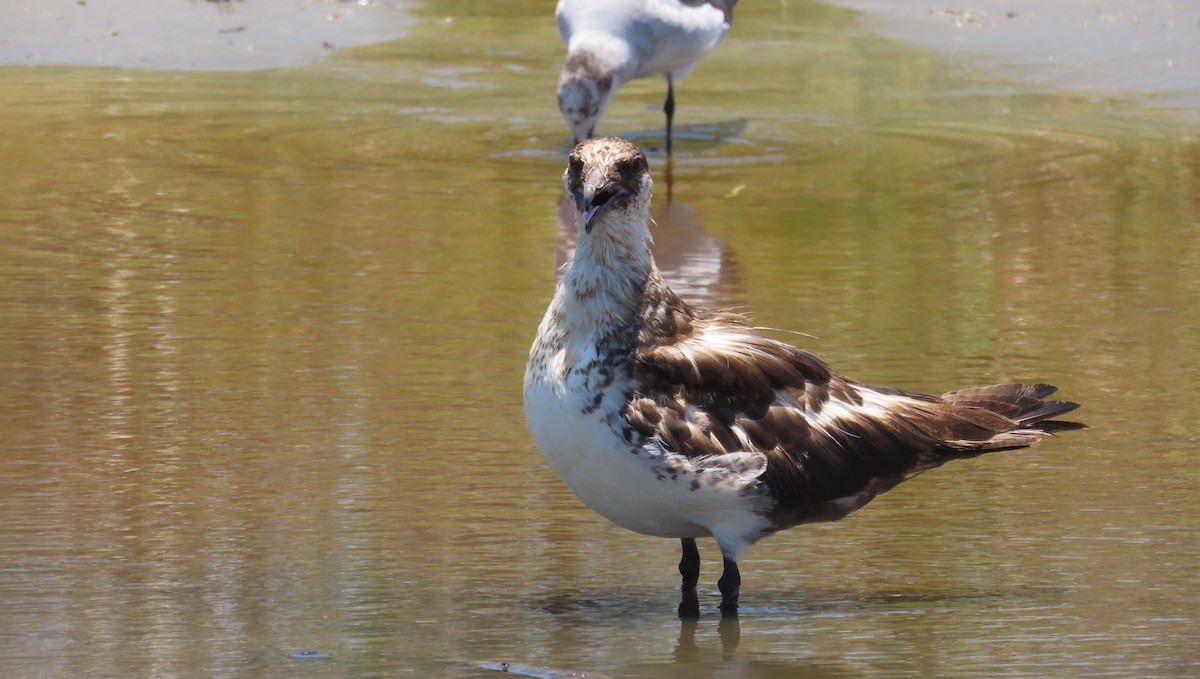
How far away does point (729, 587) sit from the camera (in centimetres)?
483

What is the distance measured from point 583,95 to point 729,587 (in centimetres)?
723

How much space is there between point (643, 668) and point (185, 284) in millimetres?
4160

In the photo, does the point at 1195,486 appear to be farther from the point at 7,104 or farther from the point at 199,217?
the point at 7,104

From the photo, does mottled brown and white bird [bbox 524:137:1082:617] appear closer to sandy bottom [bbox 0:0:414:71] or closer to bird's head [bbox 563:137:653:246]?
bird's head [bbox 563:137:653:246]

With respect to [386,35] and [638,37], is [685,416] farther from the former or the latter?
[386,35]

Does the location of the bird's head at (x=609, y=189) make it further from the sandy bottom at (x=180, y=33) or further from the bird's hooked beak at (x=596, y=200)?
the sandy bottom at (x=180, y=33)

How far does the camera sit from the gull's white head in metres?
11.7

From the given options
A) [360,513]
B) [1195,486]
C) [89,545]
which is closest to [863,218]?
[1195,486]

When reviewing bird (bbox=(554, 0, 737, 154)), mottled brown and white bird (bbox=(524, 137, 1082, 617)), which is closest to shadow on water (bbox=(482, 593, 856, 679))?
mottled brown and white bird (bbox=(524, 137, 1082, 617))

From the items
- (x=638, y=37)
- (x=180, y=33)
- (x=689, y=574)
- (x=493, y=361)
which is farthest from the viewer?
(x=180, y=33)

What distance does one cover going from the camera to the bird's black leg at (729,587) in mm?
4828

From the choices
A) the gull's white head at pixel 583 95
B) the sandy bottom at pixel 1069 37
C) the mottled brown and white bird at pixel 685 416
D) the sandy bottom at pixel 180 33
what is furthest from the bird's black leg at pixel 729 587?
the sandy bottom at pixel 180 33

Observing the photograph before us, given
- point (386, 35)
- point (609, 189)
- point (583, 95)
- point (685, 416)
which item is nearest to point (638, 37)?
point (583, 95)

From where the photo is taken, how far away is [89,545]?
17.0ft
